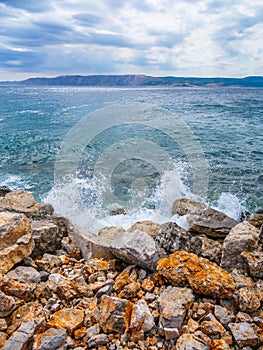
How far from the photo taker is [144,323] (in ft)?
9.94

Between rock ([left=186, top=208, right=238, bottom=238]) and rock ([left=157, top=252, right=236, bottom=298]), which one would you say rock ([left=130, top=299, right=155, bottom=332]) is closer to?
rock ([left=157, top=252, right=236, bottom=298])

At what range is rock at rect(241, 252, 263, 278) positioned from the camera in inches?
145

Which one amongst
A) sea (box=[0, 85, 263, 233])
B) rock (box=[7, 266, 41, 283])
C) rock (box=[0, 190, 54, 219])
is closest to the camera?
rock (box=[7, 266, 41, 283])

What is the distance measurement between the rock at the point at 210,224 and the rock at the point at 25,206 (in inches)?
134

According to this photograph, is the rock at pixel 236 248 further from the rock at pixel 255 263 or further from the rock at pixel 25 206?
the rock at pixel 25 206

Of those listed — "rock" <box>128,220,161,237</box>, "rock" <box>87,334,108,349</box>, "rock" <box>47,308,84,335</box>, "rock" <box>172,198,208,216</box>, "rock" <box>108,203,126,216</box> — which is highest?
"rock" <box>47,308,84,335</box>

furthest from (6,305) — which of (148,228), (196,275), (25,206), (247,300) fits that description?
(25,206)

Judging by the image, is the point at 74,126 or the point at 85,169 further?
the point at 74,126

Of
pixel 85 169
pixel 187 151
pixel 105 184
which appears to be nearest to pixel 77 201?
pixel 105 184

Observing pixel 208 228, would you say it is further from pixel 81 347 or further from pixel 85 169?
pixel 85 169

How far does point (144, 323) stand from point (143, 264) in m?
0.88

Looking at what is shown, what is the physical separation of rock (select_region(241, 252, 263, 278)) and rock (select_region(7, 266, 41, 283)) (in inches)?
110

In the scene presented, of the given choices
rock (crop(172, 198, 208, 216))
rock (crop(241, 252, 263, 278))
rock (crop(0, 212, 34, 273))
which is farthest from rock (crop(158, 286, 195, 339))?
rock (crop(172, 198, 208, 216))

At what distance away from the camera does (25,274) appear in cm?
375
